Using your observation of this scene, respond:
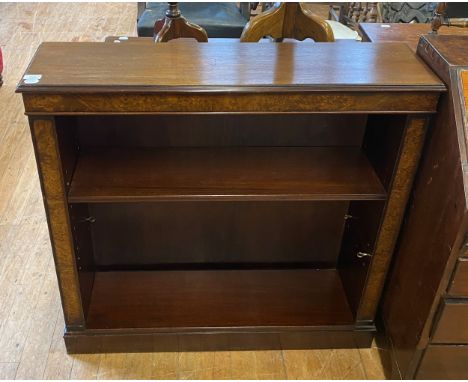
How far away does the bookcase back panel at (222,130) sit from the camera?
4.25 ft

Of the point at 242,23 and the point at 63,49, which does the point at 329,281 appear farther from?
the point at 242,23

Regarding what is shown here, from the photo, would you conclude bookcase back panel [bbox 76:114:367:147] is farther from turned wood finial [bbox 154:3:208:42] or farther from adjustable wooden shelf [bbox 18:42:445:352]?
turned wood finial [bbox 154:3:208:42]

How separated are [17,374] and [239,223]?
75 cm

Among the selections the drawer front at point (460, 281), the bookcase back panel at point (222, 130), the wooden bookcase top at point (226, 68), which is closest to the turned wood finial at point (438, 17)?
the wooden bookcase top at point (226, 68)

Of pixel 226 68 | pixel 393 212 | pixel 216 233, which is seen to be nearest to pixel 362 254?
pixel 393 212

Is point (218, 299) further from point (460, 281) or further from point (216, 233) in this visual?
point (460, 281)

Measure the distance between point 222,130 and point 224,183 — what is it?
0.56ft

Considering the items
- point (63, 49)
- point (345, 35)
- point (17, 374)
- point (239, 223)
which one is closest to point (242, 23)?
point (345, 35)

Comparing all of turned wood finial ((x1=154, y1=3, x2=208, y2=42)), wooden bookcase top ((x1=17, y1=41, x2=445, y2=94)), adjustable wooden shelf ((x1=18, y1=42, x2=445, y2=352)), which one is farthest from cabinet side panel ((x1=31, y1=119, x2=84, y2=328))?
turned wood finial ((x1=154, y1=3, x2=208, y2=42))

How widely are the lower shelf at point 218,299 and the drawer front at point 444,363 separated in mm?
263

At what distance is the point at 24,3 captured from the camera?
459cm

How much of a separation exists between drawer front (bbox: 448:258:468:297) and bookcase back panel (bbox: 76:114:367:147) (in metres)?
0.43

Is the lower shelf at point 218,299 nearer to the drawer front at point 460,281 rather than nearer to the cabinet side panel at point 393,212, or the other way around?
the cabinet side panel at point 393,212

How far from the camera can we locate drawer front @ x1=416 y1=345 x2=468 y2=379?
1249 millimetres
